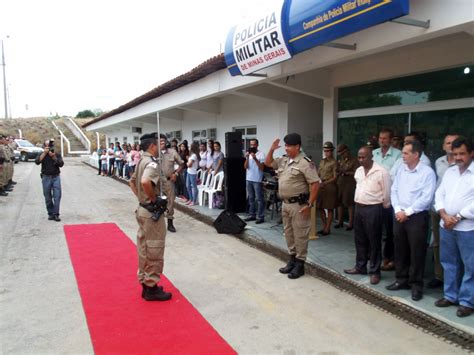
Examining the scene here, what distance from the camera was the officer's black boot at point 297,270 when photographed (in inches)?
197

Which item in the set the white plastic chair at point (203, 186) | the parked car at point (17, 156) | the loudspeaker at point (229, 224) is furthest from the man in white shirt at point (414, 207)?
the parked car at point (17, 156)

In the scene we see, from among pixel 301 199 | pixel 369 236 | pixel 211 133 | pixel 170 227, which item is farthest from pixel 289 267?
pixel 211 133

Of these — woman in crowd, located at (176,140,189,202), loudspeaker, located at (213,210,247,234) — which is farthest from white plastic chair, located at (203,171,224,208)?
loudspeaker, located at (213,210,247,234)

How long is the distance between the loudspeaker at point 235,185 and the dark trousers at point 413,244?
4905mm

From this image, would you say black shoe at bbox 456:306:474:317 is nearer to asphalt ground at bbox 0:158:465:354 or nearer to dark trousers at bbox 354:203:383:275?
asphalt ground at bbox 0:158:465:354

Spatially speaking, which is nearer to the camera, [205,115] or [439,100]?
[439,100]

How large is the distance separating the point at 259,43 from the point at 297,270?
3.22 metres

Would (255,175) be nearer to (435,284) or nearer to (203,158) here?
(203,158)

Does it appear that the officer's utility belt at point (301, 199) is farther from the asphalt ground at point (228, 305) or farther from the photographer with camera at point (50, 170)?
the photographer with camera at point (50, 170)

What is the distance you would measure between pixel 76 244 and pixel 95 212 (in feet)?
10.9

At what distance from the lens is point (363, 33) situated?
465cm

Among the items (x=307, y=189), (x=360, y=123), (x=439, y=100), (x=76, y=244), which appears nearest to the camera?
(x=307, y=189)

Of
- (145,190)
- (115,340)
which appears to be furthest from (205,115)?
(115,340)

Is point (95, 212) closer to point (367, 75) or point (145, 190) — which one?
point (145, 190)
